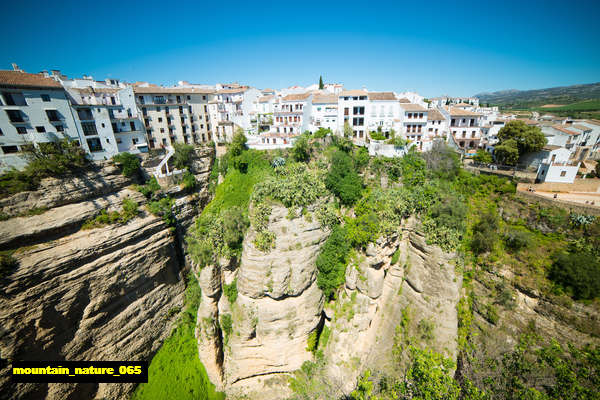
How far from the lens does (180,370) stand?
23.2 metres

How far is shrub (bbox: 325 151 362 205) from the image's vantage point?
23692 mm

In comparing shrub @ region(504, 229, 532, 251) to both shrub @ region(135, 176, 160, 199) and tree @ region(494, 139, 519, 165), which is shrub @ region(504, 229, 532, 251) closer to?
tree @ region(494, 139, 519, 165)

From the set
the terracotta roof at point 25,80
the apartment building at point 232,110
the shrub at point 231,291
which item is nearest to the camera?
the shrub at point 231,291

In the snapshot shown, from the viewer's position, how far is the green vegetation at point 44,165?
20078mm

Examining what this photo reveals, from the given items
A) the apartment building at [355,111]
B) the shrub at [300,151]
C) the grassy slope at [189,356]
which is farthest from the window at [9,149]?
the apartment building at [355,111]

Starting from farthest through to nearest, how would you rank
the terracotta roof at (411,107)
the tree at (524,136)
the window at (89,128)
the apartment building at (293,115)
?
the apartment building at (293,115) < the terracotta roof at (411,107) < the window at (89,128) < the tree at (524,136)

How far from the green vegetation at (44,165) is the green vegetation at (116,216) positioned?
5017mm

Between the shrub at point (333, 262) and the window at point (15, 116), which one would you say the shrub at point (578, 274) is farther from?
the window at point (15, 116)

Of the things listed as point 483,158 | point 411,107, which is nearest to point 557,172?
point 483,158

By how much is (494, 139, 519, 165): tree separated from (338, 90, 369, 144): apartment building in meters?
15.8

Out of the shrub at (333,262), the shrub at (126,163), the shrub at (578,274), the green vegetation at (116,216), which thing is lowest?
the shrub at (333,262)

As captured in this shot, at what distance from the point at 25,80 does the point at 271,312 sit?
34303 mm

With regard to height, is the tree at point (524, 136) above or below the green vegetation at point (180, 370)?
above

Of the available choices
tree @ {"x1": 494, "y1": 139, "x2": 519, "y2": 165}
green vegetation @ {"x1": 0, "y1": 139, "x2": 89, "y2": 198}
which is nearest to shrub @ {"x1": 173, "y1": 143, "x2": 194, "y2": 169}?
green vegetation @ {"x1": 0, "y1": 139, "x2": 89, "y2": 198}
